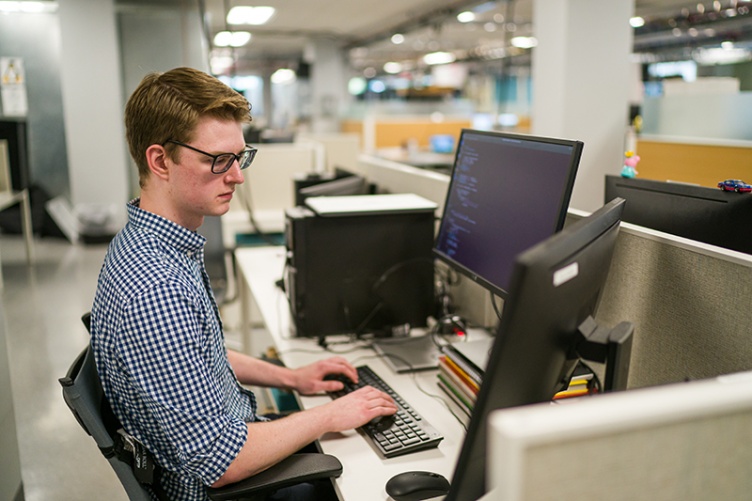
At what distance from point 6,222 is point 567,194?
7365mm

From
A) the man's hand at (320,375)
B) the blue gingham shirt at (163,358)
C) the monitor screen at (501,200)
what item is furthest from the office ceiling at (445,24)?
the blue gingham shirt at (163,358)

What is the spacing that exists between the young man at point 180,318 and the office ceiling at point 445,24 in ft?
15.9

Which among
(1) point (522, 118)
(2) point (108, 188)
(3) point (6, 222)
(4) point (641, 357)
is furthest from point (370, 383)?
(1) point (522, 118)

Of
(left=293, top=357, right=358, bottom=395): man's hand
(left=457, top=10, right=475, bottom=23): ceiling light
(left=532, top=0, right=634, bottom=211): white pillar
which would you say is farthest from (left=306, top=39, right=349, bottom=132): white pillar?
(left=293, top=357, right=358, bottom=395): man's hand

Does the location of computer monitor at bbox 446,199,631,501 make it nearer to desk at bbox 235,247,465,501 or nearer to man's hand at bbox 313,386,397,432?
desk at bbox 235,247,465,501

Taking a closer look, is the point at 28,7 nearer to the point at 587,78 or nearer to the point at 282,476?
the point at 587,78

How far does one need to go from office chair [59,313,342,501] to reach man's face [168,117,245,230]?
1.07 feet

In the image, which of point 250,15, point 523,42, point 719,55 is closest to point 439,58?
point 523,42

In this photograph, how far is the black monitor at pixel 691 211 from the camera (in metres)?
1.27

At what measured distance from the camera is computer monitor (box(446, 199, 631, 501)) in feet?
2.27

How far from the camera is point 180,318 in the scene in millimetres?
1079

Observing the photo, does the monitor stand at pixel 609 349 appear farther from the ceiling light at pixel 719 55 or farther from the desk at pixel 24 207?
the ceiling light at pixel 719 55

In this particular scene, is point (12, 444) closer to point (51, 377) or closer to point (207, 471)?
point (207, 471)

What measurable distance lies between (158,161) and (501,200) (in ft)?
2.42
